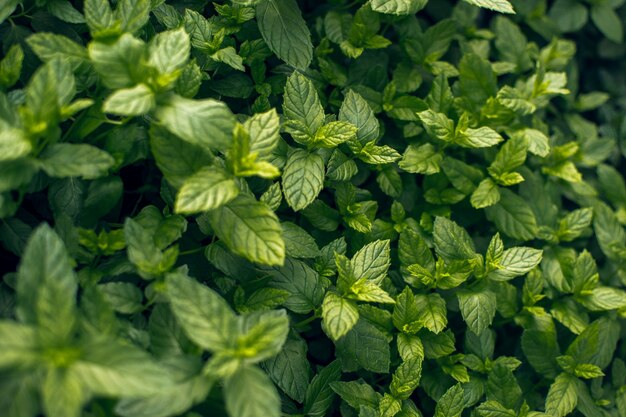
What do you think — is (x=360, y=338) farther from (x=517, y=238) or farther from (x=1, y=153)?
(x=1, y=153)

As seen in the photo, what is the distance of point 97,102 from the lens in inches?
46.6

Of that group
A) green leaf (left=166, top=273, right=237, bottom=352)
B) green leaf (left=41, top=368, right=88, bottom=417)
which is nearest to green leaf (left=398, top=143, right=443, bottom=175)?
green leaf (left=166, top=273, right=237, bottom=352)

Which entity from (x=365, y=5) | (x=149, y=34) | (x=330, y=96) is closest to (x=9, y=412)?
(x=149, y=34)

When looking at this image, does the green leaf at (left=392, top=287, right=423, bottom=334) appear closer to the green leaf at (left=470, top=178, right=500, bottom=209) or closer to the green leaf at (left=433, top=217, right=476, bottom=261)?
the green leaf at (left=433, top=217, right=476, bottom=261)

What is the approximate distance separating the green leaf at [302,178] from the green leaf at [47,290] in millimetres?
440

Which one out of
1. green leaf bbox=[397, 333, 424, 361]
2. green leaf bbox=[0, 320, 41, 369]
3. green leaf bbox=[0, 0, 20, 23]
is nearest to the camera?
green leaf bbox=[0, 320, 41, 369]

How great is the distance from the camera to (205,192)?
1057mm

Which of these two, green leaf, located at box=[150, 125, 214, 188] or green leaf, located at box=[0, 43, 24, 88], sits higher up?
green leaf, located at box=[0, 43, 24, 88]

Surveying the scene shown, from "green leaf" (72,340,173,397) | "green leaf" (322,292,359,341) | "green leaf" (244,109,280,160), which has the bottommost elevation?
"green leaf" (322,292,359,341)

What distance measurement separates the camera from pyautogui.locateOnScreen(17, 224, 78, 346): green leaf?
89 centimetres

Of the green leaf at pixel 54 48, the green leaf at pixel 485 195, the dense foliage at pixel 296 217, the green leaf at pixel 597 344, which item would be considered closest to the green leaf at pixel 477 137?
the dense foliage at pixel 296 217

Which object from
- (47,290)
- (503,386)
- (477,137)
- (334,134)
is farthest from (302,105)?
(503,386)

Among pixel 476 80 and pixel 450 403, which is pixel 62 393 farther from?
pixel 476 80

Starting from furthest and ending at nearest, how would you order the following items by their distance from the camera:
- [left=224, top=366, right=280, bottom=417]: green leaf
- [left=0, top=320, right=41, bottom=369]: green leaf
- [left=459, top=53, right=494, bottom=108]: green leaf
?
[left=459, top=53, right=494, bottom=108]: green leaf
[left=224, top=366, right=280, bottom=417]: green leaf
[left=0, top=320, right=41, bottom=369]: green leaf
